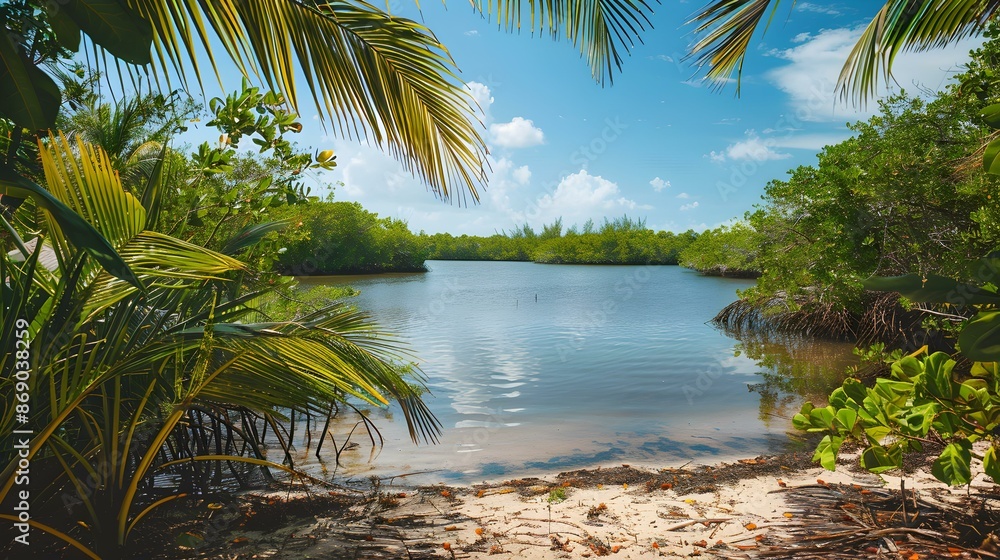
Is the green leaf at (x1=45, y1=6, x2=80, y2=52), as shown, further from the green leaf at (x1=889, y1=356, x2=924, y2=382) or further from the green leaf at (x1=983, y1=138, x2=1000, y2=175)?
the green leaf at (x1=889, y1=356, x2=924, y2=382)

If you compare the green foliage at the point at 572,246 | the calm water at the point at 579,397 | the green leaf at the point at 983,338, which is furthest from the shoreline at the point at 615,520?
the green foliage at the point at 572,246

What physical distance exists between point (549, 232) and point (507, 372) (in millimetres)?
82466

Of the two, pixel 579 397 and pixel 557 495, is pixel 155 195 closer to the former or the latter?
pixel 557 495

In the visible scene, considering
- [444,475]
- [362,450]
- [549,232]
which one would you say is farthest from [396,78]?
[549,232]

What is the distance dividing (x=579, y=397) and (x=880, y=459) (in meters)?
6.35

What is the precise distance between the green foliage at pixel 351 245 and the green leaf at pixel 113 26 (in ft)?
116

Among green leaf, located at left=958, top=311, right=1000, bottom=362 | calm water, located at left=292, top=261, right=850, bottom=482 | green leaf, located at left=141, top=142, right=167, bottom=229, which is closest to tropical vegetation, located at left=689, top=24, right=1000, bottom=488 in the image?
green leaf, located at left=958, top=311, right=1000, bottom=362

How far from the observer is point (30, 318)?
6.81 feet

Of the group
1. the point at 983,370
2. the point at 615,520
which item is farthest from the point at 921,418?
the point at 615,520

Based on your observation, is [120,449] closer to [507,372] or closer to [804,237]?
[507,372]

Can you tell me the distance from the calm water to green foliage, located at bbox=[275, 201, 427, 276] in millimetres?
23189

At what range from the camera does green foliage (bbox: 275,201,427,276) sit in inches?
1583

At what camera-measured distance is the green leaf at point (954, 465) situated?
6.58ft

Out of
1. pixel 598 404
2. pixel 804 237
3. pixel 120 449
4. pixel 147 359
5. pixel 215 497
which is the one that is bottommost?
pixel 598 404
